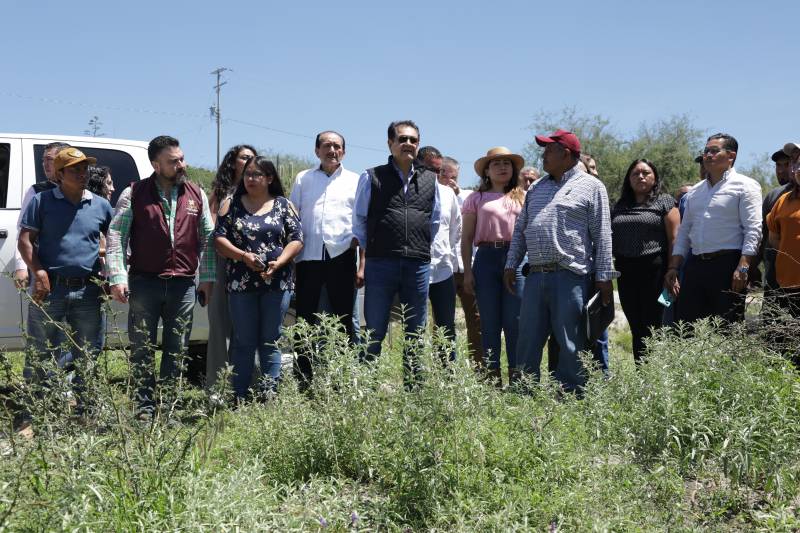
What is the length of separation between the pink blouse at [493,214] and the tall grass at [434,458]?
2456 millimetres

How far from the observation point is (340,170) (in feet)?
22.6

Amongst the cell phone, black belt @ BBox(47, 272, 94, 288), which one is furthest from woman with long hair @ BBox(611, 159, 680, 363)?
black belt @ BBox(47, 272, 94, 288)

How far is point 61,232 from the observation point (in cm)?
592

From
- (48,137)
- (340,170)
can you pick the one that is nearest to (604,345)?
(340,170)

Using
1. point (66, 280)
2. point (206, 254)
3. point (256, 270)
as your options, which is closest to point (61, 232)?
point (66, 280)

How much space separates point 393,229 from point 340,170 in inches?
40.9

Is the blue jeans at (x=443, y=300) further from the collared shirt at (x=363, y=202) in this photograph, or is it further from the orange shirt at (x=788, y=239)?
the orange shirt at (x=788, y=239)

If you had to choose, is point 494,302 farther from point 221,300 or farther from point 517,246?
point 221,300

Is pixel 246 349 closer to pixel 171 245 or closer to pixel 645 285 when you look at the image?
pixel 171 245

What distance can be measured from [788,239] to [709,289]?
70 cm

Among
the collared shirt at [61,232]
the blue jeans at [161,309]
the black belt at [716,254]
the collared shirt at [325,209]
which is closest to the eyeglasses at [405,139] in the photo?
the collared shirt at [325,209]

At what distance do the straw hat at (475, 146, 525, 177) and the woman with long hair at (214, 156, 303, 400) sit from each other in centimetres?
199

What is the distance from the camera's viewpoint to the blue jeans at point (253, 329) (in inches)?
241

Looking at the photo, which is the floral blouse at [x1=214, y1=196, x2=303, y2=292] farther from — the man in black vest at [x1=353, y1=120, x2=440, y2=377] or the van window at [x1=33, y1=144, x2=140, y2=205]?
the van window at [x1=33, y1=144, x2=140, y2=205]
